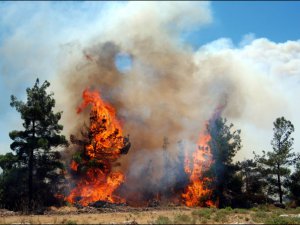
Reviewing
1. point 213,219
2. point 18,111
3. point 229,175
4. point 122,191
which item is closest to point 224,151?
point 229,175

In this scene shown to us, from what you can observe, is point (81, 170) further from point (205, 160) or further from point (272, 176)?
point (272, 176)

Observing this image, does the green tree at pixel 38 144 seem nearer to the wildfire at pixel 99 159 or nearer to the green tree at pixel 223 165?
the wildfire at pixel 99 159

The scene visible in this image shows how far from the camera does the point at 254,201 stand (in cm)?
5412

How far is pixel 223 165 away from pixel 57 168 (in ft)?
71.8

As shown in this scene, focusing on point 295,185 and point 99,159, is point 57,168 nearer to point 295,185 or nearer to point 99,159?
point 99,159

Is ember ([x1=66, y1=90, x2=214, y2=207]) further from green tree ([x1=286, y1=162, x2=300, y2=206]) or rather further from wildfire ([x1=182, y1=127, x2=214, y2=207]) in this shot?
green tree ([x1=286, y1=162, x2=300, y2=206])

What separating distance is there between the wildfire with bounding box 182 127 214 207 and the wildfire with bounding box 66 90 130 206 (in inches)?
391

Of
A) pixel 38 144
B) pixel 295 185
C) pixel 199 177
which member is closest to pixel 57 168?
pixel 38 144

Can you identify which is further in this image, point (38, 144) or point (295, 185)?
point (295, 185)

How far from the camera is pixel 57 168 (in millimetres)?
48344

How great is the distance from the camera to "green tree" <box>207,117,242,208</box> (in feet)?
168

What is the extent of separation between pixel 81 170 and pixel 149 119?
19.9m

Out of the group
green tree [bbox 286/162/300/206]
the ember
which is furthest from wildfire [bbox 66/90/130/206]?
green tree [bbox 286/162/300/206]

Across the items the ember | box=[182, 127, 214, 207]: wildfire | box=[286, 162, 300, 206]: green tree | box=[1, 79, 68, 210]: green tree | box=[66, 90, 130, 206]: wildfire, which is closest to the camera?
box=[1, 79, 68, 210]: green tree
